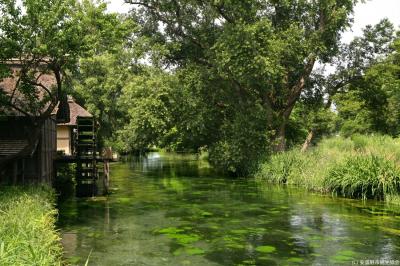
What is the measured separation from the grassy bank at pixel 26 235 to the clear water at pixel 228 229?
1.23 meters

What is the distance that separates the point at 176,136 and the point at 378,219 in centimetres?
2343

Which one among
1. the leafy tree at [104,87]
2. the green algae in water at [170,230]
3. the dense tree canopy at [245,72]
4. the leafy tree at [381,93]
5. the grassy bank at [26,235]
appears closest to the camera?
the grassy bank at [26,235]

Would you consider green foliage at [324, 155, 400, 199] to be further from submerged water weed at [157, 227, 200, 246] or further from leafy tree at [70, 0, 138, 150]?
leafy tree at [70, 0, 138, 150]

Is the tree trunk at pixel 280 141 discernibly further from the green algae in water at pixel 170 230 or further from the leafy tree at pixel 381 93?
the green algae in water at pixel 170 230

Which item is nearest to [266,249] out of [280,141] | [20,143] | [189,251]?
[189,251]

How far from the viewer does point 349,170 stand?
20094mm

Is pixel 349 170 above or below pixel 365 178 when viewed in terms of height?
above

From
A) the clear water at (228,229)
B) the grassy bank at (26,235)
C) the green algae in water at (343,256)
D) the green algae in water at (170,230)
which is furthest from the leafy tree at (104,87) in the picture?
the green algae in water at (343,256)

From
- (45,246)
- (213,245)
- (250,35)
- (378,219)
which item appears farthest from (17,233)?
(250,35)

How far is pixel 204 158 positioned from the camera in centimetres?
5341

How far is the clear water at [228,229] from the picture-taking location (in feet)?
37.6

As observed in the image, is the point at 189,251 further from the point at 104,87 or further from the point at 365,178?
the point at 104,87

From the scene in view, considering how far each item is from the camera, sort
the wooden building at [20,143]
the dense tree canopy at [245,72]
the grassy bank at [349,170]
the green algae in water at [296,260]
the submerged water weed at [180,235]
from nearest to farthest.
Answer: the green algae in water at [296,260]
the submerged water weed at [180,235]
the wooden building at [20,143]
the grassy bank at [349,170]
the dense tree canopy at [245,72]

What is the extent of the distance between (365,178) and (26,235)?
14.8 metres
